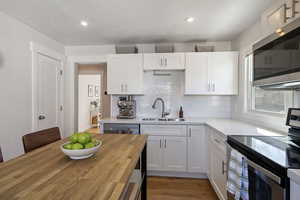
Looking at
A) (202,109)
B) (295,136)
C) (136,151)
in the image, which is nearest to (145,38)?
(202,109)

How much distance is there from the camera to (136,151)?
123cm

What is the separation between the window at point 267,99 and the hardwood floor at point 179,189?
52.9 inches

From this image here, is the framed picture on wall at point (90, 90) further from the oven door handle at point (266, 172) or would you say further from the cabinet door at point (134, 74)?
the oven door handle at point (266, 172)

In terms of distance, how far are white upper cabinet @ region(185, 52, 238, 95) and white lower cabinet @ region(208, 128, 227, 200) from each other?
0.80 m

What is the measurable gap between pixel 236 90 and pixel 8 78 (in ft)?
11.0

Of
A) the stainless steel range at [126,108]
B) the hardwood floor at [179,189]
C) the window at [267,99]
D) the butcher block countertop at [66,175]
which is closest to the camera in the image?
the butcher block countertop at [66,175]

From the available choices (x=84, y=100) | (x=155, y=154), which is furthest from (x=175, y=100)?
(x=84, y=100)

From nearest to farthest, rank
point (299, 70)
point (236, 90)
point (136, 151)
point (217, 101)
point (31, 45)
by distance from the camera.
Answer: point (299, 70), point (136, 151), point (31, 45), point (236, 90), point (217, 101)

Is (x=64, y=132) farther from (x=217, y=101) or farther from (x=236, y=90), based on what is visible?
(x=236, y=90)

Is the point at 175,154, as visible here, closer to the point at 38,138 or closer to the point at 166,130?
the point at 166,130

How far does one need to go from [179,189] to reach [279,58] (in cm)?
202

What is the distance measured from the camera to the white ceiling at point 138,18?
6.13ft

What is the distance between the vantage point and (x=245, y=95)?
261 centimetres

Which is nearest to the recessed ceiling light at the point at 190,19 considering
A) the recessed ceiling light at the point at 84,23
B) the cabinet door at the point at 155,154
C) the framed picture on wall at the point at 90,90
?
the recessed ceiling light at the point at 84,23
